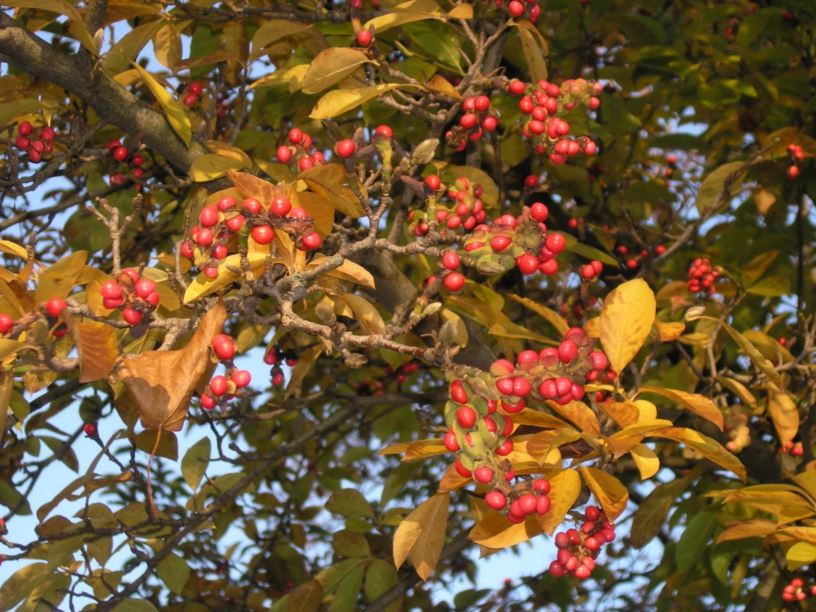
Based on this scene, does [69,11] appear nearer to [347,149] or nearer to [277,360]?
[347,149]

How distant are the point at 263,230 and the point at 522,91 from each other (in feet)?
4.14

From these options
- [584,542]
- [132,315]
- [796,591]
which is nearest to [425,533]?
[584,542]

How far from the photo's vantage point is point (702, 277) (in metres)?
3.72

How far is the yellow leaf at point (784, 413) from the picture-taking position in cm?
306

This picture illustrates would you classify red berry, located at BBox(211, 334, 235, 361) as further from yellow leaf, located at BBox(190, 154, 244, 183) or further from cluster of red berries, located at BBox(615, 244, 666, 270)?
cluster of red berries, located at BBox(615, 244, 666, 270)

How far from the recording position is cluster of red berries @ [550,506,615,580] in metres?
2.08

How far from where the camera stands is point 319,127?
12.1 feet

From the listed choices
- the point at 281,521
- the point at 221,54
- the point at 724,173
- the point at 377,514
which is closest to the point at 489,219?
the point at 724,173

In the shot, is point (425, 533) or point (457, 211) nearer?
point (425, 533)

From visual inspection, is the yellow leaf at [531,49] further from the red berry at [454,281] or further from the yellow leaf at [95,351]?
the yellow leaf at [95,351]

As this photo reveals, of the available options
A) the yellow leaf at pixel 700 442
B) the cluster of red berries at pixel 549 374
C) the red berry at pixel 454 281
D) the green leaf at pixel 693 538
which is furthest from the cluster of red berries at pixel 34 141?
the green leaf at pixel 693 538

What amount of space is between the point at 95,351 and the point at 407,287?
1.31 metres

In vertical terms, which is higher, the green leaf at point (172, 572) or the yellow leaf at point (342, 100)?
the yellow leaf at point (342, 100)

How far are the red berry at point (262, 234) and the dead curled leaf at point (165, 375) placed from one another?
0.24 metres
